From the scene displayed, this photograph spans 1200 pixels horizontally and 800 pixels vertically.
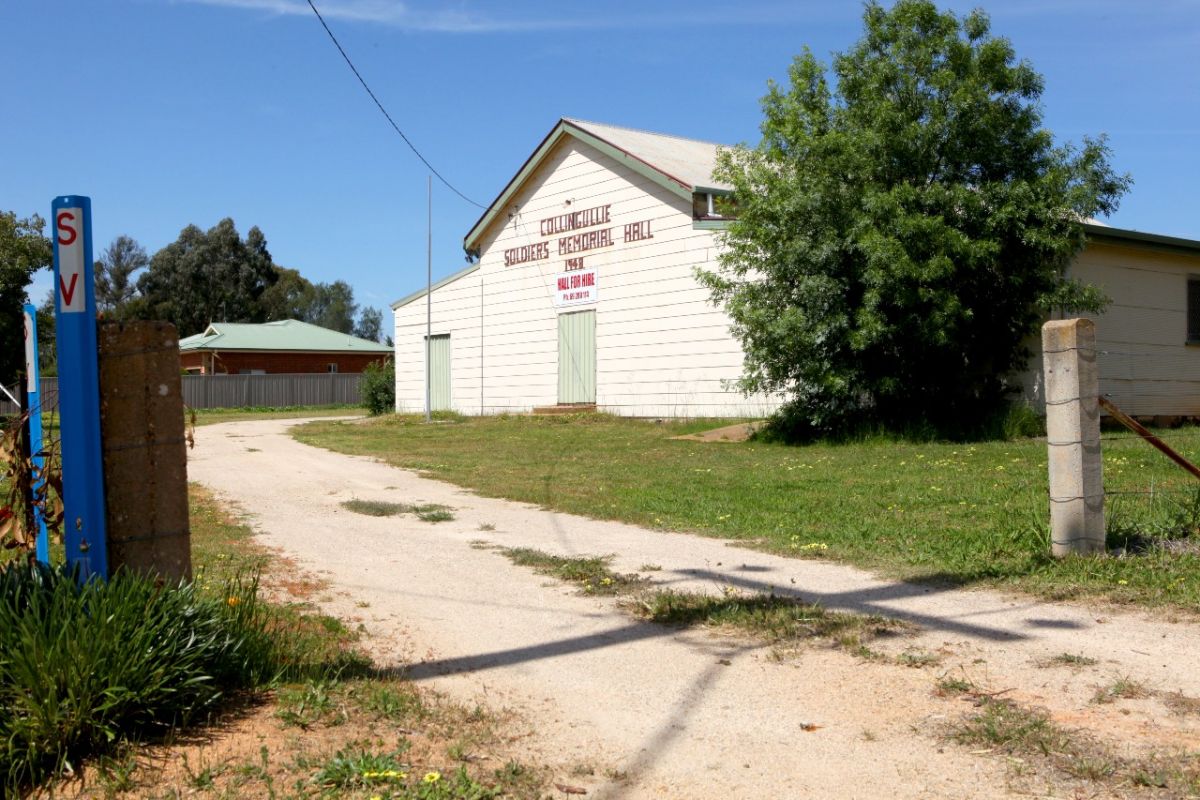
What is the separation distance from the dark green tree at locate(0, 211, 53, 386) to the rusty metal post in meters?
28.2

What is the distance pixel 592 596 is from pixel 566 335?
22.6 m

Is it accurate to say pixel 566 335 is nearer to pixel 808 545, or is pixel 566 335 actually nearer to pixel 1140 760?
pixel 808 545

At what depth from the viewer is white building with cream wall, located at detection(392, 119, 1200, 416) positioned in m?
23.1

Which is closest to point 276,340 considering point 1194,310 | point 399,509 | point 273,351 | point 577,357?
point 273,351

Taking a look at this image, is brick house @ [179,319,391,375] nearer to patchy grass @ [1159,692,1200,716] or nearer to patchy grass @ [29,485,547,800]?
patchy grass @ [29,485,547,800]

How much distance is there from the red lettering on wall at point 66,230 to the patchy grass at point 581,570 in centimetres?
411

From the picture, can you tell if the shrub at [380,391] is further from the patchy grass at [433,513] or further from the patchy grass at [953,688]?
the patchy grass at [953,688]

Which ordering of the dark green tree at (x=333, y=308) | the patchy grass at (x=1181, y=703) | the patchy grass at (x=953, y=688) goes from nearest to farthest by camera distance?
the patchy grass at (x=1181, y=703)
the patchy grass at (x=953, y=688)
the dark green tree at (x=333, y=308)

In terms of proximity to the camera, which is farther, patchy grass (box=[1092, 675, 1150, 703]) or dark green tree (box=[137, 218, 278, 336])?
dark green tree (box=[137, 218, 278, 336])

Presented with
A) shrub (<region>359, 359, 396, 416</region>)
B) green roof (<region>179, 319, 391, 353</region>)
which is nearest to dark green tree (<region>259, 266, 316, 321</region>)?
green roof (<region>179, 319, 391, 353</region>)

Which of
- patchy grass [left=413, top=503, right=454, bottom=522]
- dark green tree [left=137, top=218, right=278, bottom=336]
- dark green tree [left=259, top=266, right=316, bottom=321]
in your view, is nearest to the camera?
patchy grass [left=413, top=503, right=454, bottom=522]

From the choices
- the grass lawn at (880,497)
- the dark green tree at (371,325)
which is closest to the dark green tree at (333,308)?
the dark green tree at (371,325)

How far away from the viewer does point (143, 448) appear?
17.4 feet

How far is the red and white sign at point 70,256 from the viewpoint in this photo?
16.4 feet
